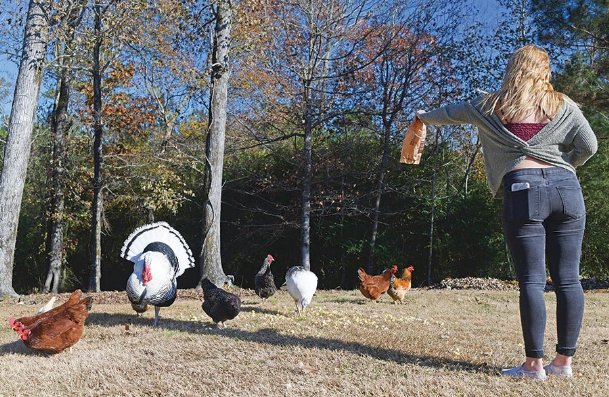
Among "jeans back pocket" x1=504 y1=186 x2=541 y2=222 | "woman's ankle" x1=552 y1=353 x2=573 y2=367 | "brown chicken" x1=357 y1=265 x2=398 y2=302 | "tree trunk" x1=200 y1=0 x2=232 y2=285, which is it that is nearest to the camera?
"jeans back pocket" x1=504 y1=186 x2=541 y2=222

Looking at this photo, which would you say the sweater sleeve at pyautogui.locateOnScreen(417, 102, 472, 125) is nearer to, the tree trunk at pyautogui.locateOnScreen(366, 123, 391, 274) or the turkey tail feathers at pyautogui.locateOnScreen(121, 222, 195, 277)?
the turkey tail feathers at pyautogui.locateOnScreen(121, 222, 195, 277)

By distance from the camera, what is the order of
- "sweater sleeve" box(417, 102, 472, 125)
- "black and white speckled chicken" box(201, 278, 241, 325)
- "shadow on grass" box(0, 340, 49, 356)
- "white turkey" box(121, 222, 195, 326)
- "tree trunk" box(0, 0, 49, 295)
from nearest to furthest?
1. "sweater sleeve" box(417, 102, 472, 125)
2. "shadow on grass" box(0, 340, 49, 356)
3. "black and white speckled chicken" box(201, 278, 241, 325)
4. "white turkey" box(121, 222, 195, 326)
5. "tree trunk" box(0, 0, 49, 295)

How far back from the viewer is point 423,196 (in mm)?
17328

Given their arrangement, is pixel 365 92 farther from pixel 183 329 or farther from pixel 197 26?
pixel 183 329

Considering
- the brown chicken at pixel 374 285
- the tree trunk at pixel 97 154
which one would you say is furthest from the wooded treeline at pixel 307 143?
the brown chicken at pixel 374 285

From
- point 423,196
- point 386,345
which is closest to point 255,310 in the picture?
point 386,345

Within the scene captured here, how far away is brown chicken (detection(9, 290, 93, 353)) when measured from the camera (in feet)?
16.4

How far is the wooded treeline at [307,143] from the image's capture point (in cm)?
1400

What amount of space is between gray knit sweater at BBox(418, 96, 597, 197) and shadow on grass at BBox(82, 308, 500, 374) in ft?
4.33

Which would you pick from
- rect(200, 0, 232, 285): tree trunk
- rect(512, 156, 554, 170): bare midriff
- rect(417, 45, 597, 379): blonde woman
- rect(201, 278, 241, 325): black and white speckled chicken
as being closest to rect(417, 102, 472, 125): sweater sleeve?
rect(417, 45, 597, 379): blonde woman

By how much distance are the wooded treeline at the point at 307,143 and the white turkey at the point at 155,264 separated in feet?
20.5

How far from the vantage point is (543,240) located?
380 centimetres

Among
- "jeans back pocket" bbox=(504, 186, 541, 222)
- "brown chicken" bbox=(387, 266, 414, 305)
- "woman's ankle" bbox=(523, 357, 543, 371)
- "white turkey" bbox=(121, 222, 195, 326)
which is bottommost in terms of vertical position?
"woman's ankle" bbox=(523, 357, 543, 371)

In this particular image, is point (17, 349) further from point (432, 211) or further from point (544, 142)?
point (432, 211)
